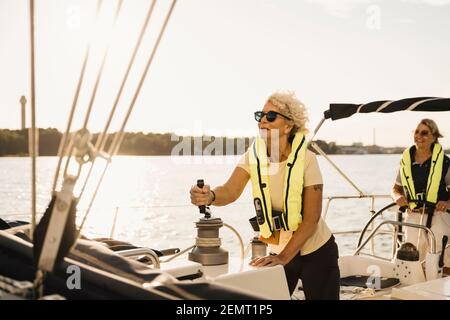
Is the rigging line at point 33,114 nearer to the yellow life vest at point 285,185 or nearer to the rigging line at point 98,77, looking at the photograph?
the rigging line at point 98,77

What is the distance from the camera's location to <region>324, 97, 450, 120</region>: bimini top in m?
4.71

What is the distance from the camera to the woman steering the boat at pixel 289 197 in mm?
2568

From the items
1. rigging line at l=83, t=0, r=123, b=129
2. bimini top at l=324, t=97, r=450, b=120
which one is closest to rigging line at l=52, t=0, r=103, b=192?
rigging line at l=83, t=0, r=123, b=129

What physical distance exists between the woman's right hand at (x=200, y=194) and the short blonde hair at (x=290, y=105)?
53 cm

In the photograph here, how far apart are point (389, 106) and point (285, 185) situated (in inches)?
108

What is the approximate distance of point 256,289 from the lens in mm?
2020

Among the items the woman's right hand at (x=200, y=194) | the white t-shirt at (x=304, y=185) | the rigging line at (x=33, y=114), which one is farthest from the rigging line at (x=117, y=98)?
the white t-shirt at (x=304, y=185)

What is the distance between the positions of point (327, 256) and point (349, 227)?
26.6 meters

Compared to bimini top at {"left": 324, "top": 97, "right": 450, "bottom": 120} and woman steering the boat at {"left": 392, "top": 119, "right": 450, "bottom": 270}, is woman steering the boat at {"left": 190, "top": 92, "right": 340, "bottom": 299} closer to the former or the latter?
bimini top at {"left": 324, "top": 97, "right": 450, "bottom": 120}

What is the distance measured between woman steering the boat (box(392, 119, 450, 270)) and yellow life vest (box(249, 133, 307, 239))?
8.80 feet

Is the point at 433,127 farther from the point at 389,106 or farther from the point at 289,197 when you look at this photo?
the point at 289,197

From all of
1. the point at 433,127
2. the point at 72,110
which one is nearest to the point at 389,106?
the point at 433,127

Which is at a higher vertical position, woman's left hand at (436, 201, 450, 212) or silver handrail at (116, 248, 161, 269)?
woman's left hand at (436, 201, 450, 212)
